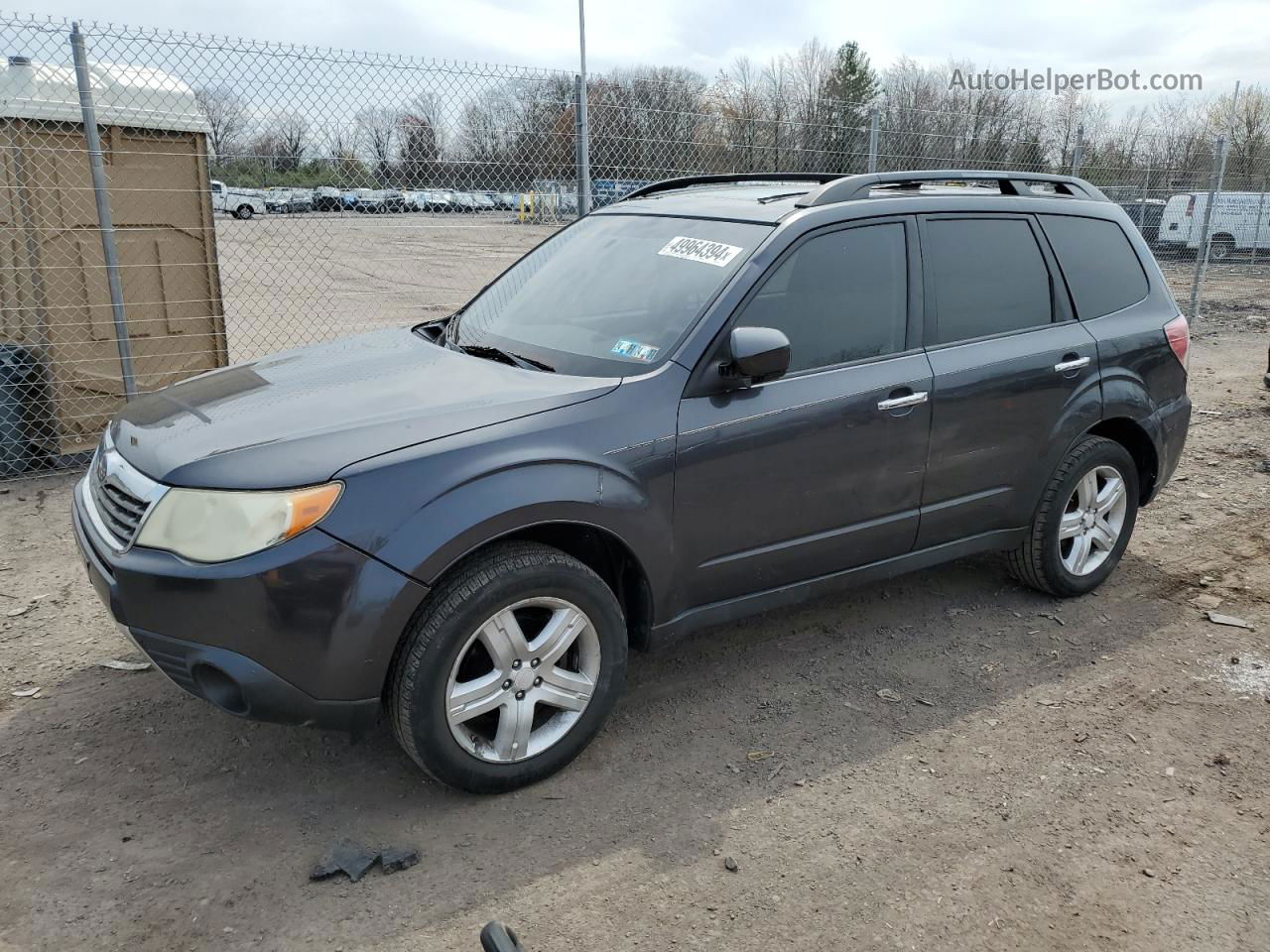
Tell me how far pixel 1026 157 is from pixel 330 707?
46.3ft

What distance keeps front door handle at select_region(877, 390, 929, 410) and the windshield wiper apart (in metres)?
1.25

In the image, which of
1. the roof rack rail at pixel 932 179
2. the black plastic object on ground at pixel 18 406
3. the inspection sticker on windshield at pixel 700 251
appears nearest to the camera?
the inspection sticker on windshield at pixel 700 251

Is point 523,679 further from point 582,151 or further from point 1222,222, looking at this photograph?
point 1222,222

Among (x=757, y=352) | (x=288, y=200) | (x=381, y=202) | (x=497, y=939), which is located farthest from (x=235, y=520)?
(x=288, y=200)

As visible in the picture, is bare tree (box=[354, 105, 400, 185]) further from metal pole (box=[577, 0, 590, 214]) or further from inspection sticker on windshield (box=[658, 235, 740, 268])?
inspection sticker on windshield (box=[658, 235, 740, 268])

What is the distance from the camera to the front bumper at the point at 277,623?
2676mm

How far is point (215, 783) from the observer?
3.19 metres

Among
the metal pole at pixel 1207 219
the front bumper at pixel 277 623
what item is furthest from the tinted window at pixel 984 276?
the metal pole at pixel 1207 219

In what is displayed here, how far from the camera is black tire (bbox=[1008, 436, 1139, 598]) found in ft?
14.4

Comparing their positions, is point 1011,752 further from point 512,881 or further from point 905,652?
point 512,881

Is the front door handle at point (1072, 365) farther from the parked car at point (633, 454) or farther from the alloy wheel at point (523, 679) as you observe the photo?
→ the alloy wheel at point (523, 679)

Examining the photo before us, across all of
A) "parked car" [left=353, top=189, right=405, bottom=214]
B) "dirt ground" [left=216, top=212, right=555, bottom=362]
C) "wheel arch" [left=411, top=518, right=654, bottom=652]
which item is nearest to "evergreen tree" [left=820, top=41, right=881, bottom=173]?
"dirt ground" [left=216, top=212, right=555, bottom=362]

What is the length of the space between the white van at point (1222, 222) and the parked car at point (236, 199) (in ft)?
43.4

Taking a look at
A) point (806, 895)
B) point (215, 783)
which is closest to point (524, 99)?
point (215, 783)
